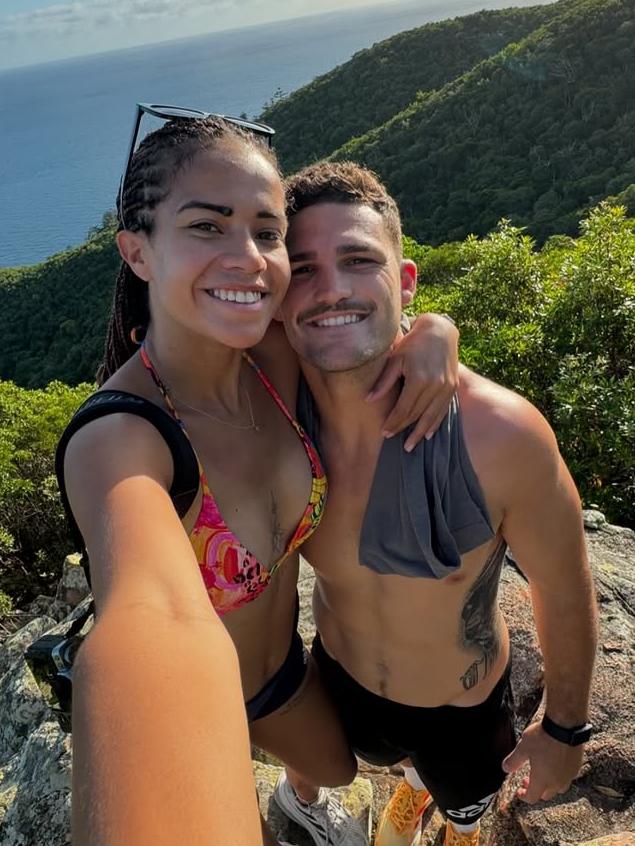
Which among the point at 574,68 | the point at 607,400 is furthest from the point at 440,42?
the point at 607,400

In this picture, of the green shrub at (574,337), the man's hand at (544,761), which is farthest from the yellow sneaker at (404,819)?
the green shrub at (574,337)

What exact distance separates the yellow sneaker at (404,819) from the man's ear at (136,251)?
2.92 metres

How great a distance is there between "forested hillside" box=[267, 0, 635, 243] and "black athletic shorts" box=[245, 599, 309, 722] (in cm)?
4894

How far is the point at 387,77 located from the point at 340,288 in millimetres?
104270

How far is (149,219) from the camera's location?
89.4 inches

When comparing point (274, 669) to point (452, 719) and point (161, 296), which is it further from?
point (161, 296)

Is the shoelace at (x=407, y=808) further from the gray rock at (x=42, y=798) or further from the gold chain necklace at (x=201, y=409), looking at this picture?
the gold chain necklace at (x=201, y=409)

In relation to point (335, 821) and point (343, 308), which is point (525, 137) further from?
point (335, 821)

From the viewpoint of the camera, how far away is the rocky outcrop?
3146 millimetres

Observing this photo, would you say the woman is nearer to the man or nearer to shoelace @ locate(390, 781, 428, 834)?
the man

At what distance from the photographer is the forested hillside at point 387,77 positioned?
8794 centimetres

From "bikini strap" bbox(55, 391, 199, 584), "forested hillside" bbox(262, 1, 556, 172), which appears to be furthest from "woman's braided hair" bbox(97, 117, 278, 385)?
"forested hillside" bbox(262, 1, 556, 172)

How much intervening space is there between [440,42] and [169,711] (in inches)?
4356

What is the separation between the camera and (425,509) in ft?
7.72
